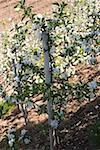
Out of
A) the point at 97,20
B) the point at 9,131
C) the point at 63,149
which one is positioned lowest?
the point at 63,149

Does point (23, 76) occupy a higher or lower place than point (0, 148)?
higher

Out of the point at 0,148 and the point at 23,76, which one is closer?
the point at 23,76

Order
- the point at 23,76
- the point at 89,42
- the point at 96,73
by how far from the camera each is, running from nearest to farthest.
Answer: the point at 23,76, the point at 89,42, the point at 96,73

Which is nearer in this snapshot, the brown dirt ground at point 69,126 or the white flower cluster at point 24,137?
the brown dirt ground at point 69,126

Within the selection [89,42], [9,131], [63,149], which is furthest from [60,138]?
[89,42]

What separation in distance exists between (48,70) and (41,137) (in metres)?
2.06

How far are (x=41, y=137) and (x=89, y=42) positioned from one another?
1922 millimetres

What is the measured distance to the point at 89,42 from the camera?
6.67 metres

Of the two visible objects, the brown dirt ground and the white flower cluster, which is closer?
the brown dirt ground

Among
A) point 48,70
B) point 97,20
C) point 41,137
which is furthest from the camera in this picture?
point 97,20

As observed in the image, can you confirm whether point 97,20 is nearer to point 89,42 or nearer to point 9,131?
point 89,42

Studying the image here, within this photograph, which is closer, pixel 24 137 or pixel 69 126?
pixel 69 126

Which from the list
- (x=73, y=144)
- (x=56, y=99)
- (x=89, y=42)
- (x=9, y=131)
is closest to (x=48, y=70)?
(x=56, y=99)

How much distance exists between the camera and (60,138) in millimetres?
7066
